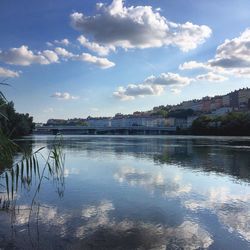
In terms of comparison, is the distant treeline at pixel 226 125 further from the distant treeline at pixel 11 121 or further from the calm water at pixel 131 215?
the calm water at pixel 131 215

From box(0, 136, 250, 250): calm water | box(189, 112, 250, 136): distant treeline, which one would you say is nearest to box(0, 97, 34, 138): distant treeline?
box(0, 136, 250, 250): calm water

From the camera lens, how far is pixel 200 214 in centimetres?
1473

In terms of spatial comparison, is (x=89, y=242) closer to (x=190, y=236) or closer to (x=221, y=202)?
(x=190, y=236)

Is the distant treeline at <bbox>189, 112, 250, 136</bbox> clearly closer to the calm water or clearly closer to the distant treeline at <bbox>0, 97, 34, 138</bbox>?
the distant treeline at <bbox>0, 97, 34, 138</bbox>

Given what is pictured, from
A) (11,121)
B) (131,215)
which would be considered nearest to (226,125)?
(11,121)

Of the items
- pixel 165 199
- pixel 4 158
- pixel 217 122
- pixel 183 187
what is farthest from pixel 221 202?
pixel 217 122

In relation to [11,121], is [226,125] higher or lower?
lower

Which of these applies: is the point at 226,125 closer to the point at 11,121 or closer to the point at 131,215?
the point at 11,121

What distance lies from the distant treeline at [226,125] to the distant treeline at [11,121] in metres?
61.1

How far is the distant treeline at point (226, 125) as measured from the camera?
126000mm

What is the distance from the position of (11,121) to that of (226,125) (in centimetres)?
8343

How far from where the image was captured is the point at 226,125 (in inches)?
5231

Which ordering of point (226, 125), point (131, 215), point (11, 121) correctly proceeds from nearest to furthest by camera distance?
point (131, 215)
point (11, 121)
point (226, 125)

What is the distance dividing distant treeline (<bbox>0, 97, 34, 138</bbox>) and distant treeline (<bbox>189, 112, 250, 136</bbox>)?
2407 inches
